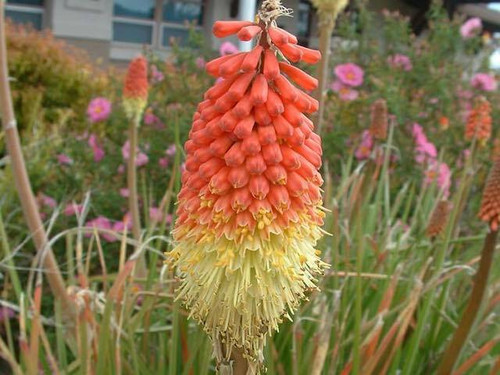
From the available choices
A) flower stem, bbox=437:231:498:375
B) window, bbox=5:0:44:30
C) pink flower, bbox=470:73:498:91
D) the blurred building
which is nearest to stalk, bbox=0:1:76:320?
flower stem, bbox=437:231:498:375

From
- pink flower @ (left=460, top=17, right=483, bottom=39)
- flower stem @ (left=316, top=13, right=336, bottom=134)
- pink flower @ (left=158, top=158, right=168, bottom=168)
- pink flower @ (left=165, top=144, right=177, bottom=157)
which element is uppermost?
pink flower @ (left=460, top=17, right=483, bottom=39)

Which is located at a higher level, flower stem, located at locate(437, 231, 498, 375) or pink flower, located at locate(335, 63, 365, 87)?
pink flower, located at locate(335, 63, 365, 87)

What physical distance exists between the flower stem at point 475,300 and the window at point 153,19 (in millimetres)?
14206

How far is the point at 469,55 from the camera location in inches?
249

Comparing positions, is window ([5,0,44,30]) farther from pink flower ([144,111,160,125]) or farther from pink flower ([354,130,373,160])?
pink flower ([354,130,373,160])

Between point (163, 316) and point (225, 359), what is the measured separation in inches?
45.1

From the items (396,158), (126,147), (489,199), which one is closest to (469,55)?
(396,158)

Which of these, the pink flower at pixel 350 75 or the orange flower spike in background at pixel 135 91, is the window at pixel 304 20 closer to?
the pink flower at pixel 350 75

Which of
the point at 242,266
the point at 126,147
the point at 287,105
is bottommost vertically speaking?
the point at 126,147

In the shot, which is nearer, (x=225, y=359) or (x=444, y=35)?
(x=225, y=359)

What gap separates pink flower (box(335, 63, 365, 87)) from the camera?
552cm

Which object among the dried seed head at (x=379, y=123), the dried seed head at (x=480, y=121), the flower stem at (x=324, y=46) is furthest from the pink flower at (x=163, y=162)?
the dried seed head at (x=480, y=121)

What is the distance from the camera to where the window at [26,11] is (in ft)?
45.1

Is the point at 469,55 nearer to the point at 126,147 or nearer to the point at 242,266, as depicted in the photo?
the point at 126,147
